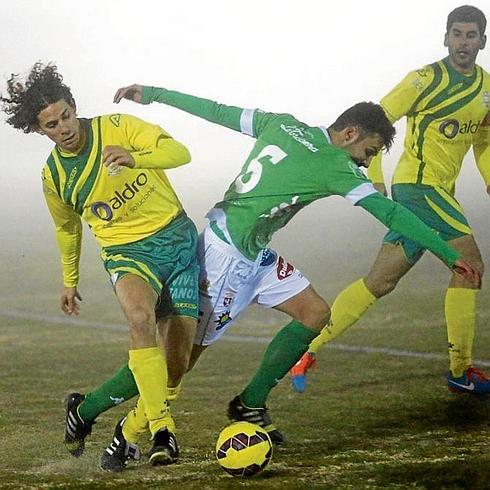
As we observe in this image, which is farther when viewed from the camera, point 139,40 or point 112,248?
point 139,40

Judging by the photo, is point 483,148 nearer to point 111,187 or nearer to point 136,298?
point 111,187

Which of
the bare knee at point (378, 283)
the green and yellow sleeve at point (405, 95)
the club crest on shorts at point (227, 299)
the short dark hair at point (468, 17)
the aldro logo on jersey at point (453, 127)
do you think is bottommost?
the bare knee at point (378, 283)

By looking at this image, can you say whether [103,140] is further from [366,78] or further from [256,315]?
[256,315]

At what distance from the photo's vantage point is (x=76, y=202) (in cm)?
304

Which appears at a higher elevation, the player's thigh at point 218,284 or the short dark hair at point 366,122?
the short dark hair at point 366,122

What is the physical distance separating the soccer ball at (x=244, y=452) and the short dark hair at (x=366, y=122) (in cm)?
93

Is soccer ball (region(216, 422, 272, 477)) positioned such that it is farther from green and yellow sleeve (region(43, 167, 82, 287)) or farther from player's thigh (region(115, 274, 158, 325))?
green and yellow sleeve (region(43, 167, 82, 287))

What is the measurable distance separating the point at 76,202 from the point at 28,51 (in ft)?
8.16

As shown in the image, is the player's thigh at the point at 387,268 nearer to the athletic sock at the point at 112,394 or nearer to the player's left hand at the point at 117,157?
the athletic sock at the point at 112,394

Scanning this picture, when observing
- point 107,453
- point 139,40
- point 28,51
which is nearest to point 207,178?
point 139,40

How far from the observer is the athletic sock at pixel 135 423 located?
289 cm

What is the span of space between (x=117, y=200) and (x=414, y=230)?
88 centimetres

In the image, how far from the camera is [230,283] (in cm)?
310

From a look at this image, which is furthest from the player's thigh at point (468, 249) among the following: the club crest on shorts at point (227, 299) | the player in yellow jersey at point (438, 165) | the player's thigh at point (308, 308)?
the club crest on shorts at point (227, 299)
